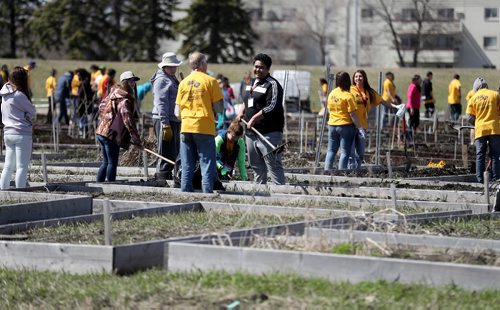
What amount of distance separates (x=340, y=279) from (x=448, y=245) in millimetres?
1720

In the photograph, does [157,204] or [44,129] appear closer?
[157,204]

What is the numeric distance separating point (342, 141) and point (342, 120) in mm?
362

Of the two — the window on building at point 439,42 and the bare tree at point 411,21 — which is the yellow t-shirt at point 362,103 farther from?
the window on building at point 439,42

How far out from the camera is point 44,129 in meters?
31.0

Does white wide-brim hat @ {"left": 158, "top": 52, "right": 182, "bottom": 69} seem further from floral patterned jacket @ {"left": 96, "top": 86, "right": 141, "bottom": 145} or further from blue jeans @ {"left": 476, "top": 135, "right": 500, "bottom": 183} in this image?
blue jeans @ {"left": 476, "top": 135, "right": 500, "bottom": 183}

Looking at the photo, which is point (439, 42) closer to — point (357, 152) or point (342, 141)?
point (357, 152)

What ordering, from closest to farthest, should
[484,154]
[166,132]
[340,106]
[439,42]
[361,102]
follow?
[166,132] < [484,154] < [340,106] < [361,102] < [439,42]

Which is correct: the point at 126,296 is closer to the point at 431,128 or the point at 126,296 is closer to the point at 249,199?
the point at 249,199

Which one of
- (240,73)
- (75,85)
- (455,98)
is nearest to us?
(75,85)

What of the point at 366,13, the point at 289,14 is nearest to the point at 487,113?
the point at 366,13

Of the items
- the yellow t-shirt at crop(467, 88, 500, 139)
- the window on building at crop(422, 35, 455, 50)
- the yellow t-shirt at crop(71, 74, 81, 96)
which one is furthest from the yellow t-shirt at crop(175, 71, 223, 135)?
the window on building at crop(422, 35, 455, 50)

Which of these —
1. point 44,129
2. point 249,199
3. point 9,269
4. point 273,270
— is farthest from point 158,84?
point 44,129

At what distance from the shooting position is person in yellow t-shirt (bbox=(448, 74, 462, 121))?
1412 inches

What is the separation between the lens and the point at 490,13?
249 feet
